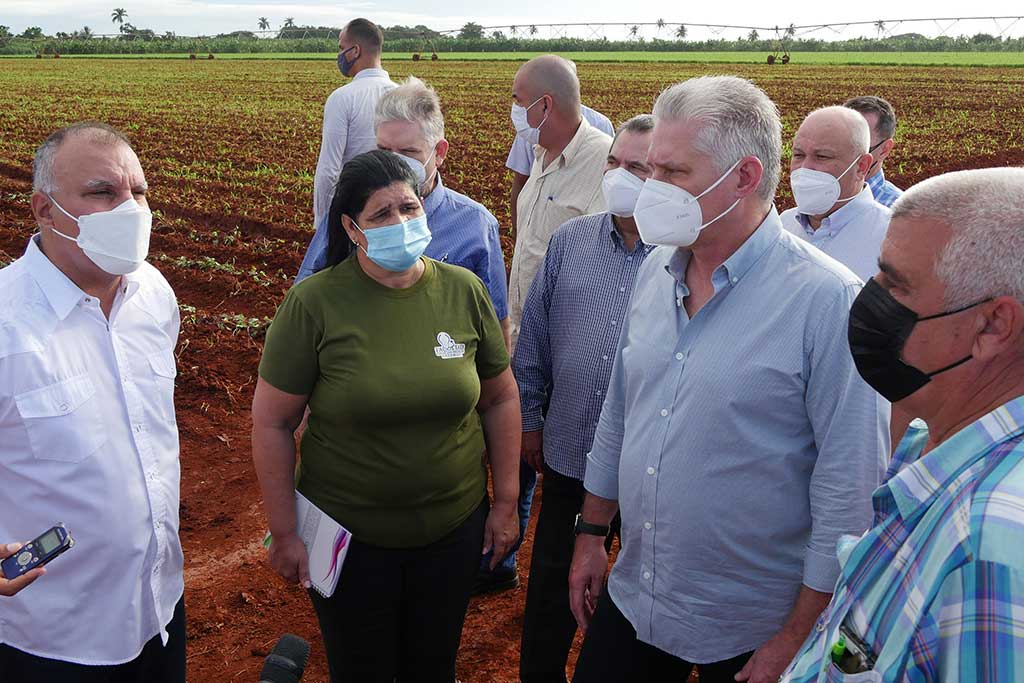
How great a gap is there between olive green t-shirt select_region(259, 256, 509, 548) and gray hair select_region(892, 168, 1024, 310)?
5.10ft

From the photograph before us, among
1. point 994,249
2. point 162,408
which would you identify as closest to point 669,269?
point 994,249

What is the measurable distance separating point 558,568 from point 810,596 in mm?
1318

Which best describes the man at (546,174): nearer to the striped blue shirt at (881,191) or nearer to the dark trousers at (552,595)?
the dark trousers at (552,595)

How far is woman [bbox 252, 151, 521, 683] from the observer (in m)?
2.64

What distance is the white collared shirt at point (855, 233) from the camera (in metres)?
4.04

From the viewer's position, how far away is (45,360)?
7.51ft

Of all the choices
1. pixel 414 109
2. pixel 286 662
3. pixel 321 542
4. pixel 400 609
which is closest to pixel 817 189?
pixel 414 109

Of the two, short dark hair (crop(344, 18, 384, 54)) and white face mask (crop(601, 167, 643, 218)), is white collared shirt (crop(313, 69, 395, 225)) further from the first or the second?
white face mask (crop(601, 167, 643, 218))

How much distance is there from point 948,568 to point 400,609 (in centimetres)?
200

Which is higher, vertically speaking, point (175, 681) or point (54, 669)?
point (54, 669)

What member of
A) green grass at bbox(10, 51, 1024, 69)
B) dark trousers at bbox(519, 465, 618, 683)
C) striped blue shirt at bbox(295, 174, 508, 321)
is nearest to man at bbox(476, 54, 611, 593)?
striped blue shirt at bbox(295, 174, 508, 321)

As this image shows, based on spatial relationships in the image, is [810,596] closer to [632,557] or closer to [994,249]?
[632,557]

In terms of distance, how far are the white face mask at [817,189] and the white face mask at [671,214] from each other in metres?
2.00

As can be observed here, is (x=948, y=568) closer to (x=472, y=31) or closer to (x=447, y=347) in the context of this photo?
(x=447, y=347)
